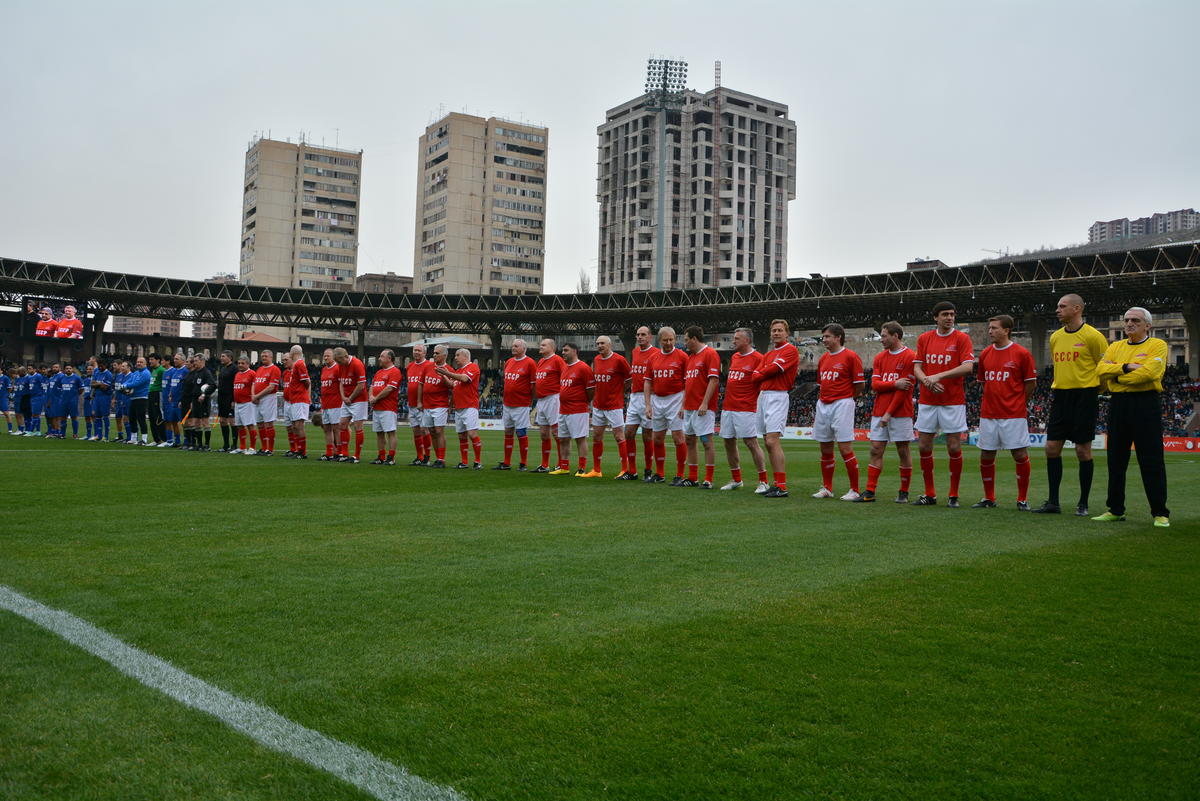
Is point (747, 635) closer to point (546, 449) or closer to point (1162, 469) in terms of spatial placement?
point (1162, 469)

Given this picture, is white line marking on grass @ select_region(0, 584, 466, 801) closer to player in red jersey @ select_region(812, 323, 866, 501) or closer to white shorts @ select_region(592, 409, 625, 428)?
player in red jersey @ select_region(812, 323, 866, 501)

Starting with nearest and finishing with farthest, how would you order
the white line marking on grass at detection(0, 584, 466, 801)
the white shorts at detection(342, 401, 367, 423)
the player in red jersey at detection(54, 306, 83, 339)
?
the white line marking on grass at detection(0, 584, 466, 801), the white shorts at detection(342, 401, 367, 423), the player in red jersey at detection(54, 306, 83, 339)

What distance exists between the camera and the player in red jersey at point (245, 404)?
16344 millimetres

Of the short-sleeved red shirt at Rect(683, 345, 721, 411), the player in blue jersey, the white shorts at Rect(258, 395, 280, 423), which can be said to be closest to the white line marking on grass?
the short-sleeved red shirt at Rect(683, 345, 721, 411)

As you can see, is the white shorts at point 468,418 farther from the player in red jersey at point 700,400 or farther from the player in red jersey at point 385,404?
the player in red jersey at point 700,400

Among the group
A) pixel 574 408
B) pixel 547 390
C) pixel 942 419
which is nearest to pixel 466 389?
pixel 547 390

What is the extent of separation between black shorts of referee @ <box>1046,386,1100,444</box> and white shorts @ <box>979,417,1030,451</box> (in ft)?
1.07

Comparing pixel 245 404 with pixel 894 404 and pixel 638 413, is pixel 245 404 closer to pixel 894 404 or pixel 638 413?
pixel 638 413

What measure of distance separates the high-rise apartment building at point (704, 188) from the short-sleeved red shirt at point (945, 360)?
311 ft

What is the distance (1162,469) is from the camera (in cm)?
779

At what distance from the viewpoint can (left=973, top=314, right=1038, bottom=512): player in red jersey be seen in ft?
29.5

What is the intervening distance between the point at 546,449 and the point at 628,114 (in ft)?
335

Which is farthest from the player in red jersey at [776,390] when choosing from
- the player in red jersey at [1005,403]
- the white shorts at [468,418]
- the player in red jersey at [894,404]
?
the white shorts at [468,418]

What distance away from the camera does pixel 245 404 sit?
16.5 metres
